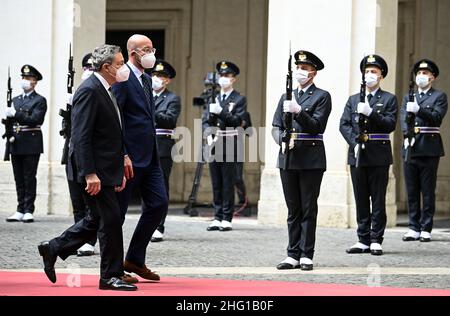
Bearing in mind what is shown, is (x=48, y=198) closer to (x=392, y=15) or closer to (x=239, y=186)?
(x=239, y=186)

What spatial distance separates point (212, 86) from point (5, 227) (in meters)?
3.31

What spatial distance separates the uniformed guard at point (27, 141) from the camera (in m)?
A: 15.2

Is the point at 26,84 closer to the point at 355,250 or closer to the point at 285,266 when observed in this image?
the point at 355,250

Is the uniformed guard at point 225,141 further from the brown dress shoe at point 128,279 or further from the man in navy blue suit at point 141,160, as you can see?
the brown dress shoe at point 128,279

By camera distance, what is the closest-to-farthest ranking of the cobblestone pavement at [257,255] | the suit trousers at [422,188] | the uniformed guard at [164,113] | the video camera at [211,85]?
1. the cobblestone pavement at [257,255]
2. the uniformed guard at [164,113]
3. the suit trousers at [422,188]
4. the video camera at [211,85]

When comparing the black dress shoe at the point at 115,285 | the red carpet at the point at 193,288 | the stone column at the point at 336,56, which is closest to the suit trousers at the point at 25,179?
the stone column at the point at 336,56

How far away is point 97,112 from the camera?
8.24 meters

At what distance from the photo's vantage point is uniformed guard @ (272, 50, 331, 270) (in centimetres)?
1031

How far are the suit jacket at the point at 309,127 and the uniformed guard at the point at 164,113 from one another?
2.76m

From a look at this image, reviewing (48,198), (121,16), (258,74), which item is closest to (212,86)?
(48,198)

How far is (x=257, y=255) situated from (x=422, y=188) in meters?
2.98

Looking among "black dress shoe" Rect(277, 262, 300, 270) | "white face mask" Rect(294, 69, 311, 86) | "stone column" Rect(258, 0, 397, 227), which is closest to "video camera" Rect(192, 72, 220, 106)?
"stone column" Rect(258, 0, 397, 227)

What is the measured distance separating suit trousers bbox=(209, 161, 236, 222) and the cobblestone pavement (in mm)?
285

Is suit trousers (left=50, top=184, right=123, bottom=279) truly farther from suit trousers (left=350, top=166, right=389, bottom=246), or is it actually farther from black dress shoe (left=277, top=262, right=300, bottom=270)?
suit trousers (left=350, top=166, right=389, bottom=246)
